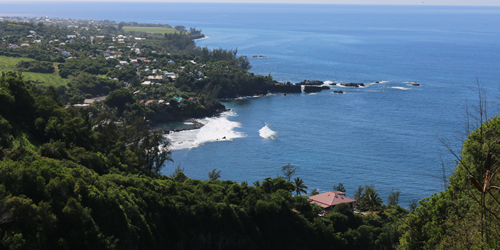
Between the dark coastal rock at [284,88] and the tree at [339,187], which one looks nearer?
the tree at [339,187]

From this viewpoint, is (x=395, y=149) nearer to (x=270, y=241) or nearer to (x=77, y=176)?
(x=270, y=241)

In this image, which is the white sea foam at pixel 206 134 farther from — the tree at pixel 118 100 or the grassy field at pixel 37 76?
the grassy field at pixel 37 76

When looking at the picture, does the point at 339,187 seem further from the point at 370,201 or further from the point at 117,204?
the point at 117,204

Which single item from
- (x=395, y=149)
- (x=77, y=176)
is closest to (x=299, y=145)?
(x=395, y=149)

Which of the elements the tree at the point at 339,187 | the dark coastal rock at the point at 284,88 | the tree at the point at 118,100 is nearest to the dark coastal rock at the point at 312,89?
the dark coastal rock at the point at 284,88

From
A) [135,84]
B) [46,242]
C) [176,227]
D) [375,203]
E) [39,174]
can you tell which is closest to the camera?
[46,242]

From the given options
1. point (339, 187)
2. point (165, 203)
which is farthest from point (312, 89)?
point (165, 203)
